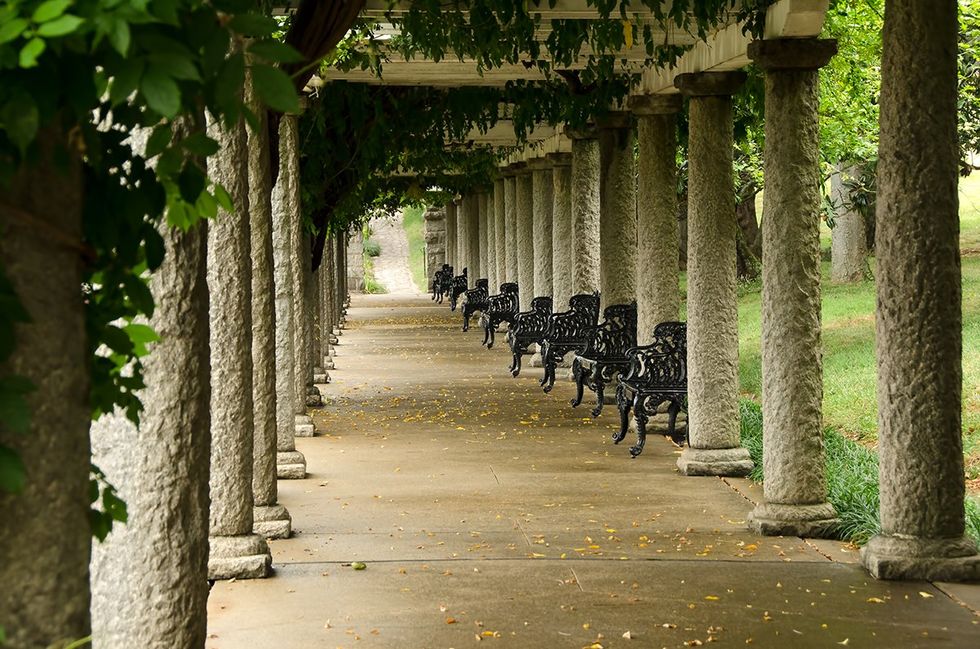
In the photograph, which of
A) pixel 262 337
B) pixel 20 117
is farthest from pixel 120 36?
pixel 262 337

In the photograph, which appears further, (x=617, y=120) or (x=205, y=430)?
(x=617, y=120)

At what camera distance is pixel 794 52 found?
8.21 meters

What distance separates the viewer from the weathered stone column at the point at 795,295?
8.20 metres

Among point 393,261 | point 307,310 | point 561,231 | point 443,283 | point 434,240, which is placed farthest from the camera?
point 393,261

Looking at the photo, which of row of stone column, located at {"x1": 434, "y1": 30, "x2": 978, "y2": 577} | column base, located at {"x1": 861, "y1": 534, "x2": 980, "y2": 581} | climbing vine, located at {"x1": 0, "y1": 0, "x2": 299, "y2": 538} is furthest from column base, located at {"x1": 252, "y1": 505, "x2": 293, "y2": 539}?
climbing vine, located at {"x1": 0, "y1": 0, "x2": 299, "y2": 538}

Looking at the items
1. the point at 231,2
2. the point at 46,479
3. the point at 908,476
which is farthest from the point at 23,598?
the point at 908,476

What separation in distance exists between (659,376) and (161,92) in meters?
10.4

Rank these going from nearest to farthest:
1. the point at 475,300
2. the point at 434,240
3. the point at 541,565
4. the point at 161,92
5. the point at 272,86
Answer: the point at 161,92, the point at 272,86, the point at 541,565, the point at 475,300, the point at 434,240

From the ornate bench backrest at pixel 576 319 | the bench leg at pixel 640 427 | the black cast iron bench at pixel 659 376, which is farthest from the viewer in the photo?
the ornate bench backrest at pixel 576 319

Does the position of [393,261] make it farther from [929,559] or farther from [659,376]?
[929,559]

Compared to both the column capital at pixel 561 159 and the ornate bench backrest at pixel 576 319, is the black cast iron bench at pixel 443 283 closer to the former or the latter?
the column capital at pixel 561 159

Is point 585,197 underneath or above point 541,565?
above

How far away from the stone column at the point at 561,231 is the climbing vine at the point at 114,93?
1674 cm

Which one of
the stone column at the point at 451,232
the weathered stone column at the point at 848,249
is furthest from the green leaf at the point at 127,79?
the stone column at the point at 451,232
